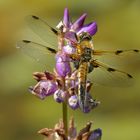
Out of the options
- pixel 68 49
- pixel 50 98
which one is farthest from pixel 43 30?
pixel 50 98

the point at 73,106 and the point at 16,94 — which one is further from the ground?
the point at 16,94

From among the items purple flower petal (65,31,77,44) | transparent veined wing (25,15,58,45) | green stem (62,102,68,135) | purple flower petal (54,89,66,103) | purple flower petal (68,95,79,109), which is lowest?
green stem (62,102,68,135)

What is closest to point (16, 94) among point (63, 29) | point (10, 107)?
point (10, 107)

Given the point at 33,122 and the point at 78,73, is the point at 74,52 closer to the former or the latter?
the point at 78,73

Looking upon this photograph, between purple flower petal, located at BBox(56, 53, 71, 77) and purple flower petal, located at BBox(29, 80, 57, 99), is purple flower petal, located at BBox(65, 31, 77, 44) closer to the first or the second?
purple flower petal, located at BBox(56, 53, 71, 77)

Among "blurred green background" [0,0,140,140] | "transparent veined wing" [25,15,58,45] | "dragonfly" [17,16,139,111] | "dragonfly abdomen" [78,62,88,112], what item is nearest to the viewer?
"dragonfly abdomen" [78,62,88,112]

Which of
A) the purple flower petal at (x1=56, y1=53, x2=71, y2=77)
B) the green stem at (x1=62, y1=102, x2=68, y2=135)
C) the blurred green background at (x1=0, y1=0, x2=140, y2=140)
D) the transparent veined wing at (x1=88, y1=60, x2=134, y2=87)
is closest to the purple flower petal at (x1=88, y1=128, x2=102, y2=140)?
the green stem at (x1=62, y1=102, x2=68, y2=135)

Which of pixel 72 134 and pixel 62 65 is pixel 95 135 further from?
A: pixel 62 65
